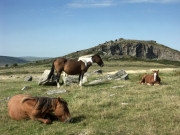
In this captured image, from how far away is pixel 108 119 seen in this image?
8.64 meters

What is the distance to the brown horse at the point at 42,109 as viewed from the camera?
26.9ft

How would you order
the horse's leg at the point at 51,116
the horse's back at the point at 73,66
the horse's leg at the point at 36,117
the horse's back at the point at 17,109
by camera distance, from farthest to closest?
1. the horse's back at the point at 73,66
2. the horse's back at the point at 17,109
3. the horse's leg at the point at 51,116
4. the horse's leg at the point at 36,117

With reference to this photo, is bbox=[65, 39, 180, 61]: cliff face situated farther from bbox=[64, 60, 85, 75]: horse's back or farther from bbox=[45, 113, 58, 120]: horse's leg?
bbox=[45, 113, 58, 120]: horse's leg

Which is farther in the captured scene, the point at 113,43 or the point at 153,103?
the point at 113,43

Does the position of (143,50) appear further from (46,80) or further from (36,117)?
(36,117)

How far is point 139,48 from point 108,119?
122716mm

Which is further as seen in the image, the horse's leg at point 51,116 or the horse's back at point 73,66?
the horse's back at point 73,66

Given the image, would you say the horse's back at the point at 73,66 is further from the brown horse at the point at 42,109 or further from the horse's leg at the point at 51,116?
the horse's leg at the point at 51,116

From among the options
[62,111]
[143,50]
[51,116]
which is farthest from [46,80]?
[143,50]

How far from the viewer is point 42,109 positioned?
8219 mm

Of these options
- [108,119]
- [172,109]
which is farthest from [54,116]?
[172,109]

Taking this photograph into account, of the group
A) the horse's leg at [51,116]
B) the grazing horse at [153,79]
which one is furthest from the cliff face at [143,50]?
the horse's leg at [51,116]

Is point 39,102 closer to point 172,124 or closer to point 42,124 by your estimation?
point 42,124

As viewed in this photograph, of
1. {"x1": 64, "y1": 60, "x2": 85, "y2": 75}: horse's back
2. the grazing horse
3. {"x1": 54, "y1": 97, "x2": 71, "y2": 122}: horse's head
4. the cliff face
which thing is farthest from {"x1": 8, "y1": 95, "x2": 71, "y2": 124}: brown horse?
the cliff face
